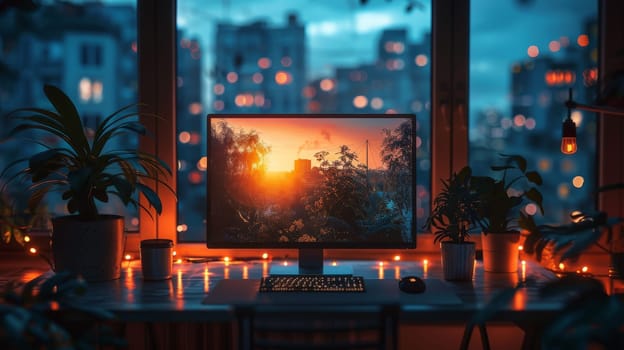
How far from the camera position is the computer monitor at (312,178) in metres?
2.25

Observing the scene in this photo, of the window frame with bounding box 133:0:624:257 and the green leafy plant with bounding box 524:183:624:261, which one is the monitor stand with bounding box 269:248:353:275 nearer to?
the window frame with bounding box 133:0:624:257

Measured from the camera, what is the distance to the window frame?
8.44 ft

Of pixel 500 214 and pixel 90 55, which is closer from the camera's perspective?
pixel 500 214

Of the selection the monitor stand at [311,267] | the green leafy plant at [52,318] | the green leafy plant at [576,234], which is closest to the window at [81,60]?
the monitor stand at [311,267]

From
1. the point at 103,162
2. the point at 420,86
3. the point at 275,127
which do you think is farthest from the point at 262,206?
the point at 420,86

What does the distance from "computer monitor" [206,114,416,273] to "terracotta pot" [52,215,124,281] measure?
371 millimetres

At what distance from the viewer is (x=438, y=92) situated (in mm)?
2582

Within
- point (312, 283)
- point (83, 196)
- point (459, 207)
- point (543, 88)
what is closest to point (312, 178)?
point (312, 283)

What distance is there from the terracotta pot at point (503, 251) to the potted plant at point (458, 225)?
4.5 inches

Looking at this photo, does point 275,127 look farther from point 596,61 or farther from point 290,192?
point 596,61

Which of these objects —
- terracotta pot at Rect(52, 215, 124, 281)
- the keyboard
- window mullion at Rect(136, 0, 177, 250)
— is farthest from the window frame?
the keyboard

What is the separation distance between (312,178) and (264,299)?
567mm

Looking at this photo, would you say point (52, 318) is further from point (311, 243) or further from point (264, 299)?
point (311, 243)

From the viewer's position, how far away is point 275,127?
7.42 ft
